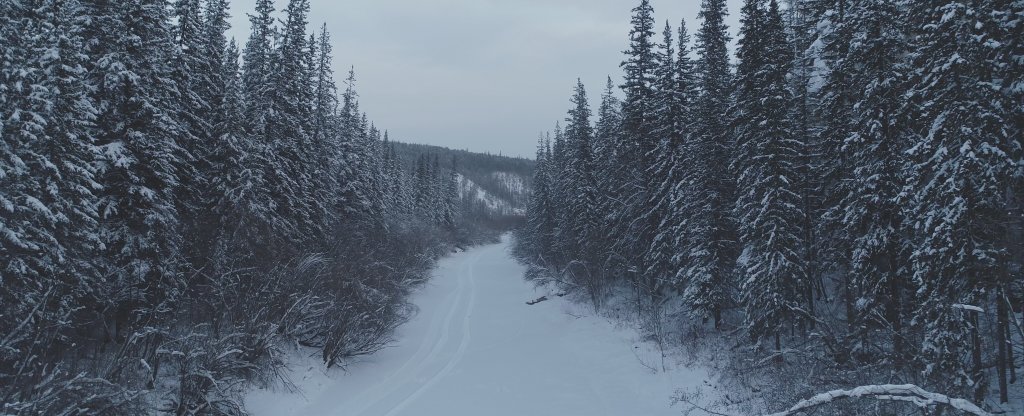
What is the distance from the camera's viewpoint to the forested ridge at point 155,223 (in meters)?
9.31

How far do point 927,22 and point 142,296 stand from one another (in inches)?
785

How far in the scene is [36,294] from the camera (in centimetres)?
948

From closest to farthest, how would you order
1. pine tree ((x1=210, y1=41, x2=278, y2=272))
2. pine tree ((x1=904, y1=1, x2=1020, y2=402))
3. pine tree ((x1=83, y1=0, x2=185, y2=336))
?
pine tree ((x1=904, y1=1, x2=1020, y2=402)) → pine tree ((x1=83, y1=0, x2=185, y2=336)) → pine tree ((x1=210, y1=41, x2=278, y2=272))

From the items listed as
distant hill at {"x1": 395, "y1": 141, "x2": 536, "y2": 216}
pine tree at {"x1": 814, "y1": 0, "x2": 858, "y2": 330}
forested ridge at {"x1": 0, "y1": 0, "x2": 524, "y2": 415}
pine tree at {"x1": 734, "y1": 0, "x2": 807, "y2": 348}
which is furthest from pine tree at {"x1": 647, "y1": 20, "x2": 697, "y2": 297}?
distant hill at {"x1": 395, "y1": 141, "x2": 536, "y2": 216}

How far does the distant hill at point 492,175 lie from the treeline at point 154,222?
396 ft

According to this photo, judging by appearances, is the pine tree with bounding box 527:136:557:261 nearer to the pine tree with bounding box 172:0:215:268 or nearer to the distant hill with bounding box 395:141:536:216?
the pine tree with bounding box 172:0:215:268

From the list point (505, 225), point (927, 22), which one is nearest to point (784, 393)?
point (927, 22)

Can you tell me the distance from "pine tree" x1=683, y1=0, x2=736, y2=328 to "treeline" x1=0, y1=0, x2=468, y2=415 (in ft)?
38.0

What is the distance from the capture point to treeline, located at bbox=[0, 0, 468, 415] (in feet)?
30.5

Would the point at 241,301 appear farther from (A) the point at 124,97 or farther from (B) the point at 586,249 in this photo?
(B) the point at 586,249

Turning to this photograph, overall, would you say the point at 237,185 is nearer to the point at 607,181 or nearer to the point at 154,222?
the point at 154,222

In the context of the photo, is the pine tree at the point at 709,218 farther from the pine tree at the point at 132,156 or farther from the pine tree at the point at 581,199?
the pine tree at the point at 132,156

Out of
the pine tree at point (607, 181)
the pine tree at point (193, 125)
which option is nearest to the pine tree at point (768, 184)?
the pine tree at point (607, 181)

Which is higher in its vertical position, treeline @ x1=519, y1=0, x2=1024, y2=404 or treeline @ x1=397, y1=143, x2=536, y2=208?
treeline @ x1=397, y1=143, x2=536, y2=208
